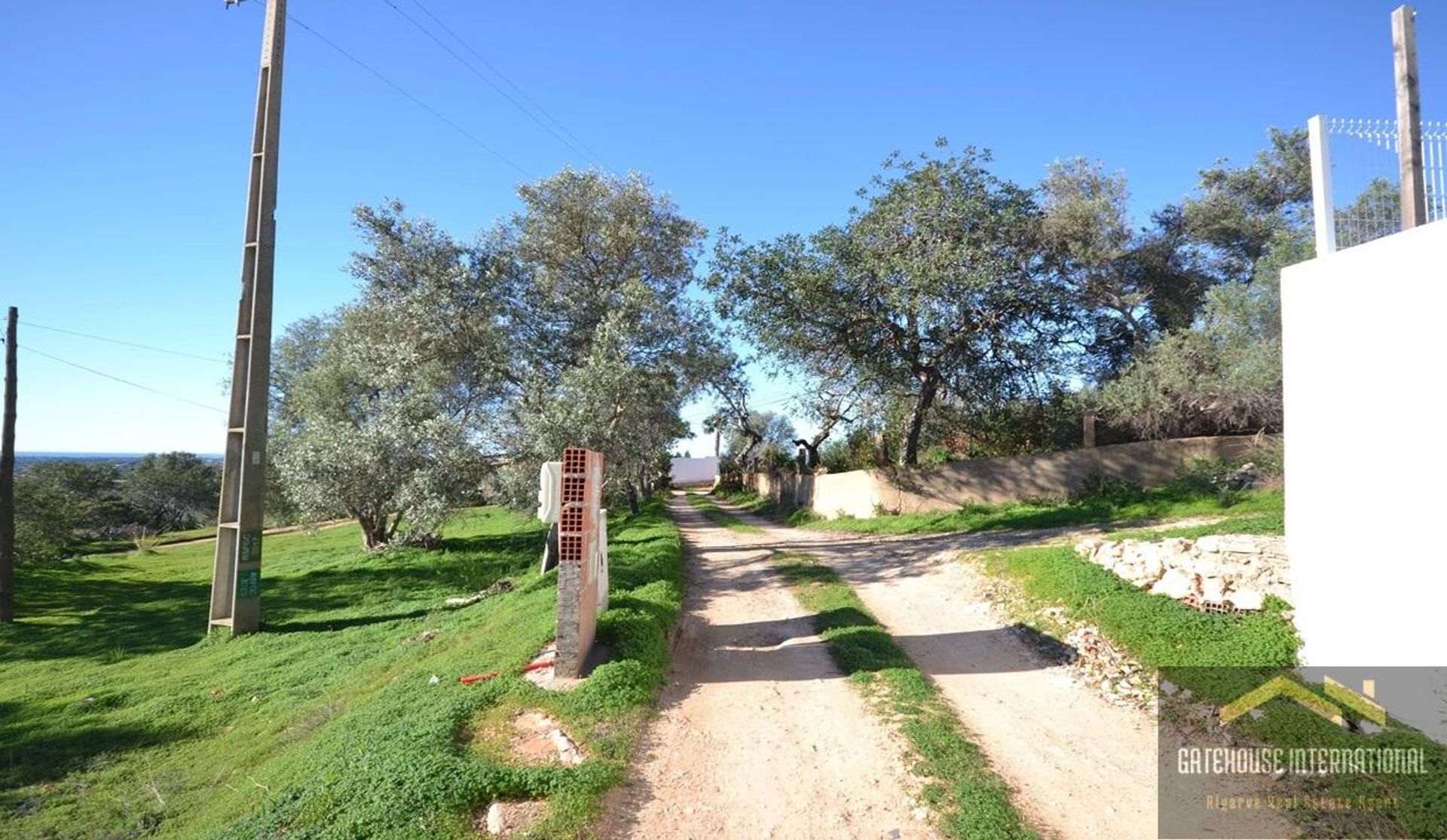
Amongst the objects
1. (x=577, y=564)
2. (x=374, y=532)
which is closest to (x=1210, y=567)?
(x=577, y=564)

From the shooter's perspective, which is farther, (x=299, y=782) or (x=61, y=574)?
(x=61, y=574)

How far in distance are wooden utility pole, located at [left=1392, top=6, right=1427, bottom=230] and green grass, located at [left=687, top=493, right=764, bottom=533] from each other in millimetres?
17663

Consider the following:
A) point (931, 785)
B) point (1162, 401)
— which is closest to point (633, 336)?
point (931, 785)

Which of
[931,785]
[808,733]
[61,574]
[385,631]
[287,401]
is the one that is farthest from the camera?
[287,401]

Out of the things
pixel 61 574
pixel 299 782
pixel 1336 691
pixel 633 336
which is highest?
pixel 633 336

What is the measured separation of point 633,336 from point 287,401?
1738 cm

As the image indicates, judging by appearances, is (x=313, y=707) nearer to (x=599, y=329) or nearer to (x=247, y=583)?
(x=247, y=583)

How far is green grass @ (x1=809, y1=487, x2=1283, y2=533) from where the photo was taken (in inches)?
535

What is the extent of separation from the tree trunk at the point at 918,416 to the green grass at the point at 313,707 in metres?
8.87

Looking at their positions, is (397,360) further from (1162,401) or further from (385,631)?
(1162,401)

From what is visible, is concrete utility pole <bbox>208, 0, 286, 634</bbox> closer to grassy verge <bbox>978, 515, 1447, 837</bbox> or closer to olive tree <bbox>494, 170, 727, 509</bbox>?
olive tree <bbox>494, 170, 727, 509</bbox>

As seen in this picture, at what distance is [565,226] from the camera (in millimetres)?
16406

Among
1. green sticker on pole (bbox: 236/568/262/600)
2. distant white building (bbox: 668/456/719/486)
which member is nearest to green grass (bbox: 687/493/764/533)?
green sticker on pole (bbox: 236/568/262/600)

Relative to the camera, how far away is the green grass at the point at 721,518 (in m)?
23.8
